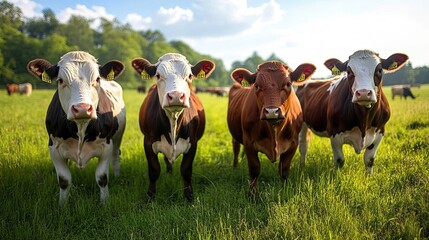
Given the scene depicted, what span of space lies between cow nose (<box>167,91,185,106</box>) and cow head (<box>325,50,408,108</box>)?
8.13 ft

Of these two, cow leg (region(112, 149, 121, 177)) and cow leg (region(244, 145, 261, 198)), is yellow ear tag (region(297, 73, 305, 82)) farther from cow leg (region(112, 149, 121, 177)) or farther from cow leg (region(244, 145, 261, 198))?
cow leg (region(112, 149, 121, 177))

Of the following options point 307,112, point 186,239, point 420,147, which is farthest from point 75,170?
point 420,147

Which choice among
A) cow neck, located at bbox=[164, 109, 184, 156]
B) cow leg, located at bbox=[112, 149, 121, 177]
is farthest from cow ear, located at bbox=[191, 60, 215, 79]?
cow leg, located at bbox=[112, 149, 121, 177]

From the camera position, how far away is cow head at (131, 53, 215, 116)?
3791 mm

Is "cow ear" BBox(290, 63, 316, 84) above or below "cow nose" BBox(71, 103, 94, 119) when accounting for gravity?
above

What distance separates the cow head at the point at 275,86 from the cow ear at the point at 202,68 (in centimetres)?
98

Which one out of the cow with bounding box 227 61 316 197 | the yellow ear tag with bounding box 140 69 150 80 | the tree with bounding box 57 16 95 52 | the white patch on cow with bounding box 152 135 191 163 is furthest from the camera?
the tree with bounding box 57 16 95 52

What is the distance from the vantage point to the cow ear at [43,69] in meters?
4.11

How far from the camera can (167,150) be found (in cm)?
462

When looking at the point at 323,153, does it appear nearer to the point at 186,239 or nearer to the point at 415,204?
the point at 415,204

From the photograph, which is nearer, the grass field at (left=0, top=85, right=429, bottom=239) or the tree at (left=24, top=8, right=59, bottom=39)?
the grass field at (left=0, top=85, right=429, bottom=239)

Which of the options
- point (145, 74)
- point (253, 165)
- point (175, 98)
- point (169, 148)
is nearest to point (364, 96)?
point (253, 165)

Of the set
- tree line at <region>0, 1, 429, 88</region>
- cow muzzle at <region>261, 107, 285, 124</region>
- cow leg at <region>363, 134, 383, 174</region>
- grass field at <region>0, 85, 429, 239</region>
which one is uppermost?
tree line at <region>0, 1, 429, 88</region>

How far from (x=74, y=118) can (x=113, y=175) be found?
258cm
